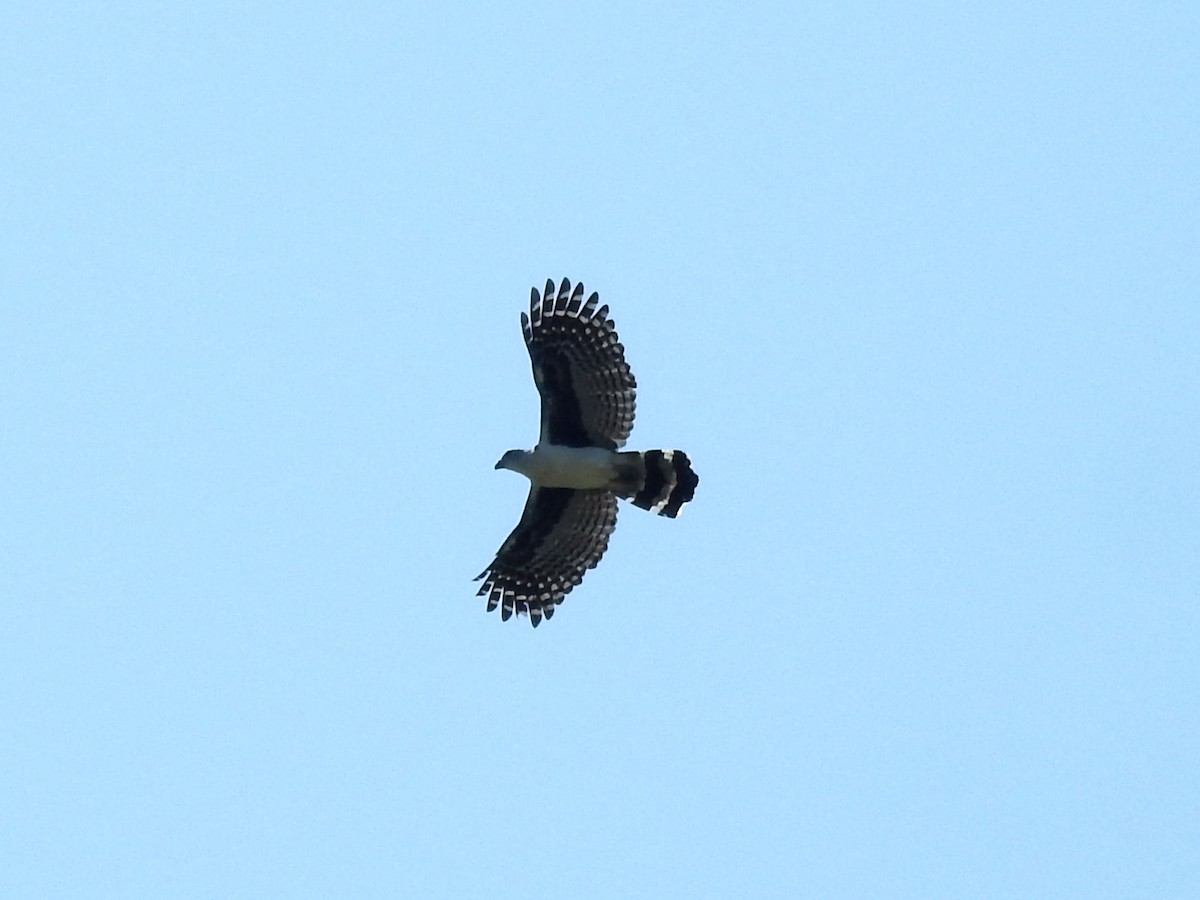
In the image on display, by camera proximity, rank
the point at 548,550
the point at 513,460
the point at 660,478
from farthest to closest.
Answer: the point at 548,550 < the point at 513,460 < the point at 660,478

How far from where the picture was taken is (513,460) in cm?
2531

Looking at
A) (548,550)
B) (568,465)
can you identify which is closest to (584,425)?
(568,465)

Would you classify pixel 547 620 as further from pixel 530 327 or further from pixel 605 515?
pixel 530 327

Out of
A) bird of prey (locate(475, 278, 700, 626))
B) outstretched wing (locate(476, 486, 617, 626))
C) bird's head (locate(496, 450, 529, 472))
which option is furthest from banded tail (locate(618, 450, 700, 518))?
bird's head (locate(496, 450, 529, 472))

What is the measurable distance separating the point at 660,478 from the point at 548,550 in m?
1.69

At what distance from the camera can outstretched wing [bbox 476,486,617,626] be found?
25.7 meters

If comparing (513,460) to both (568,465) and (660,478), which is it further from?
(660,478)

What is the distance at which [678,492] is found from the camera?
25047mm

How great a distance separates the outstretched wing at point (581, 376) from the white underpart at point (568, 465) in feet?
0.57

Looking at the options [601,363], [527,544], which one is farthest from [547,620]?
[601,363]

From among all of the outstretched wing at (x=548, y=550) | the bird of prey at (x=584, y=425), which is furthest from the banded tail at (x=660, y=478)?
the outstretched wing at (x=548, y=550)

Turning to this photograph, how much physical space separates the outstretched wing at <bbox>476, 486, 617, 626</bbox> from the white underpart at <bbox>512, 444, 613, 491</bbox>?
0.32m

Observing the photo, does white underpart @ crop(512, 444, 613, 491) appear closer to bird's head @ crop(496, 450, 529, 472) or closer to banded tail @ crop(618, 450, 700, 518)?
bird's head @ crop(496, 450, 529, 472)

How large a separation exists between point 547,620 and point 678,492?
2.25 metres
